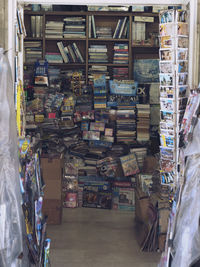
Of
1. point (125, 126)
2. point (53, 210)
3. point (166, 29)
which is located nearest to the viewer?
point (166, 29)

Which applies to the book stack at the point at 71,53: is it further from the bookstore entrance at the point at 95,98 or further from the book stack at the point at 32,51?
the book stack at the point at 32,51

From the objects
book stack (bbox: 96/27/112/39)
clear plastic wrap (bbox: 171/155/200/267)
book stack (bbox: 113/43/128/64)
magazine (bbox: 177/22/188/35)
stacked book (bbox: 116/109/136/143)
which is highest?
book stack (bbox: 96/27/112/39)

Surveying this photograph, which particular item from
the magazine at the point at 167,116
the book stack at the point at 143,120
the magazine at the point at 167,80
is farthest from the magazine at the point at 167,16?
the book stack at the point at 143,120

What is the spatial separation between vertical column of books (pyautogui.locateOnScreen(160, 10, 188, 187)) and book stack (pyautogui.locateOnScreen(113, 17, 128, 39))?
9.18ft

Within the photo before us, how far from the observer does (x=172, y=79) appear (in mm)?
3830

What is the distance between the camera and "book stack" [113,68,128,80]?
6699 millimetres

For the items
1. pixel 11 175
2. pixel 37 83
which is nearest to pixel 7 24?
pixel 11 175

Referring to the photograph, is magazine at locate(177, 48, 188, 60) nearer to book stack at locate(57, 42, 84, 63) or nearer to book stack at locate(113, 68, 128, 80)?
book stack at locate(113, 68, 128, 80)

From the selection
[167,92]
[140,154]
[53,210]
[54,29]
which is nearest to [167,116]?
[167,92]

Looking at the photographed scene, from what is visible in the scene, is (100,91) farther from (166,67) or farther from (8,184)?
(8,184)

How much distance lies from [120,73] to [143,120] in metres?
0.78

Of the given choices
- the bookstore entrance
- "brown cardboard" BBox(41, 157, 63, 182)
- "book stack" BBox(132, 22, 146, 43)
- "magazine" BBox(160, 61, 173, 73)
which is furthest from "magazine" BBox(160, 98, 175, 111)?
"book stack" BBox(132, 22, 146, 43)

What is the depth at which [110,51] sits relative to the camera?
6.85 meters

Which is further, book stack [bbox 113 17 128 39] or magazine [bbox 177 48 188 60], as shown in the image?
book stack [bbox 113 17 128 39]
